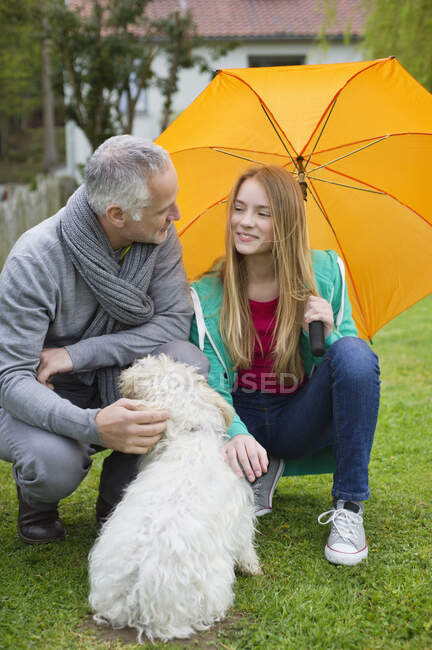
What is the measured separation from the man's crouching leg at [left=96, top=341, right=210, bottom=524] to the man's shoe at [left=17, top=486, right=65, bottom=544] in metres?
0.23

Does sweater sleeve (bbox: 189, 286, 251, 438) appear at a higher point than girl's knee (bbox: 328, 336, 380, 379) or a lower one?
lower

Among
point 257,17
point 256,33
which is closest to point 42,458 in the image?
point 256,33

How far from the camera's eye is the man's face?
→ 2.73m

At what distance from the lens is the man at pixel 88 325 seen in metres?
2.60

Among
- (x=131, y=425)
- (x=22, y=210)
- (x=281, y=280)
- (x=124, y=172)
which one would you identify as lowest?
(x=22, y=210)

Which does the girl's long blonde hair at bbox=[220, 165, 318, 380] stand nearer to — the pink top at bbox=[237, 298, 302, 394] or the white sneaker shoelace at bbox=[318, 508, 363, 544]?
the pink top at bbox=[237, 298, 302, 394]

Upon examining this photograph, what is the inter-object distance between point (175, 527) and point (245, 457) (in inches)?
21.4

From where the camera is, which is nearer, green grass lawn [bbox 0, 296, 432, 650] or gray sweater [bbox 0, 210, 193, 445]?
green grass lawn [bbox 0, 296, 432, 650]

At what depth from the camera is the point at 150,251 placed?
9.72ft

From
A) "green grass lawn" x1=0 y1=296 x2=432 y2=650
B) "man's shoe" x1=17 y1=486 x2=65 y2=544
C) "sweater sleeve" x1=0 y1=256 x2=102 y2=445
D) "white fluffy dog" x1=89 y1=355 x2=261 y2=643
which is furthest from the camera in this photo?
"man's shoe" x1=17 y1=486 x2=65 y2=544

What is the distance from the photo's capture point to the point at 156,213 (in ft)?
9.17

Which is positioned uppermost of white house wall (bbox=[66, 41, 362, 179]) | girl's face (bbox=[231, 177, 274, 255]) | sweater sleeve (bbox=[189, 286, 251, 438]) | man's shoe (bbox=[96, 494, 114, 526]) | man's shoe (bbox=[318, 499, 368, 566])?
girl's face (bbox=[231, 177, 274, 255])

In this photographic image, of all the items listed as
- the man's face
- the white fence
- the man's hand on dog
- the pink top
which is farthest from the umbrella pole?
the white fence

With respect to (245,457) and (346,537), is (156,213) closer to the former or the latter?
(245,457)
